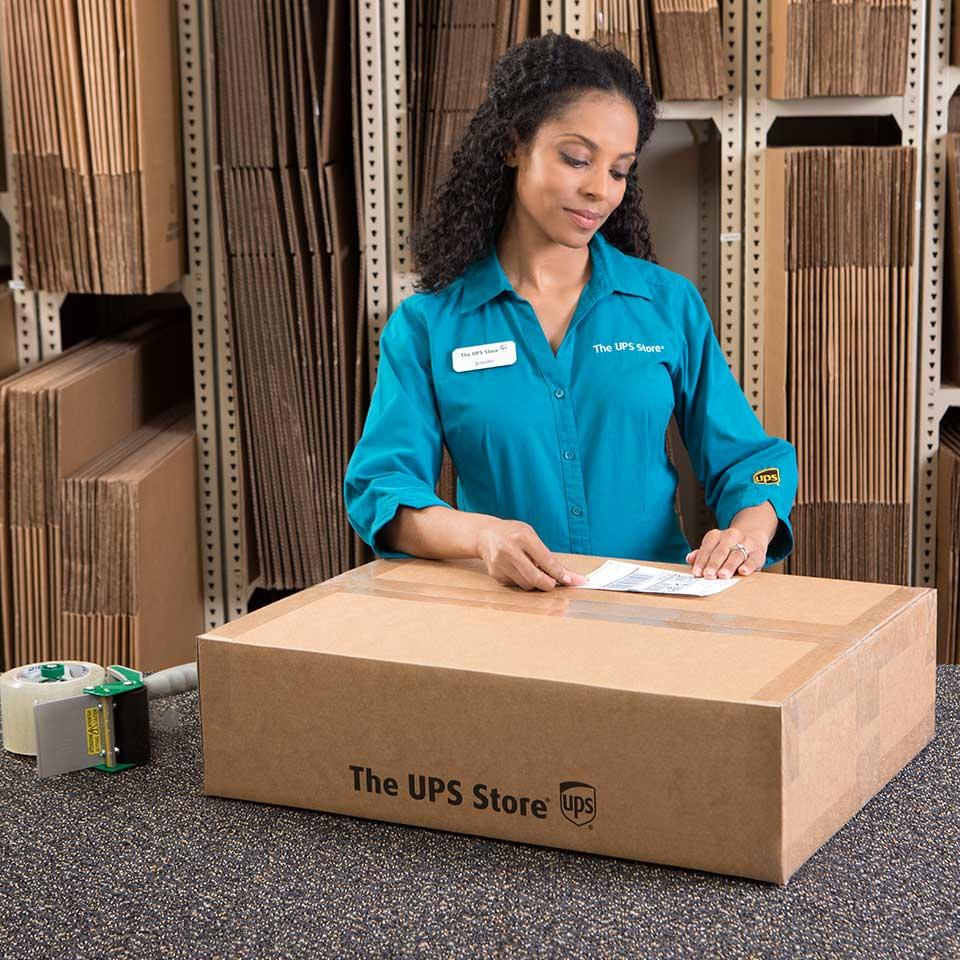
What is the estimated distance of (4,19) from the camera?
2.61m

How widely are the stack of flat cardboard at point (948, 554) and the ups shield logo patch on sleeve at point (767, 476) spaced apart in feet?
2.94

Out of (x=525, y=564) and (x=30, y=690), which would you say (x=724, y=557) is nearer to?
(x=525, y=564)

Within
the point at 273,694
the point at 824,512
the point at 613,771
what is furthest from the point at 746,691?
the point at 824,512

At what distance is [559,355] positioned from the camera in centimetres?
193

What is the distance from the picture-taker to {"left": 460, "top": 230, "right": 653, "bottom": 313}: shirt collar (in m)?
1.97

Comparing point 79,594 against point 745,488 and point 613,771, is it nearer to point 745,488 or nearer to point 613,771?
point 745,488

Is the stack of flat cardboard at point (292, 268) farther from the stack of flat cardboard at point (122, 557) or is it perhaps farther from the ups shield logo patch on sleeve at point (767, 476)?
the ups shield logo patch on sleeve at point (767, 476)

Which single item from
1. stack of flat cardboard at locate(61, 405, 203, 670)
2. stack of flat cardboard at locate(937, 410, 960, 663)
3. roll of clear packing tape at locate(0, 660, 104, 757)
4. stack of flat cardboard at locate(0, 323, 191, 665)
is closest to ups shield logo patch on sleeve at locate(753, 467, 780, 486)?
stack of flat cardboard at locate(937, 410, 960, 663)

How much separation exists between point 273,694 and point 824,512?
1.77 meters

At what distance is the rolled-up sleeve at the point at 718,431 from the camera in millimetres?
1910

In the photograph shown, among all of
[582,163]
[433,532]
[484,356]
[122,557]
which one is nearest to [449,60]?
[582,163]

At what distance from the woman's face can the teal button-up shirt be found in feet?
0.40

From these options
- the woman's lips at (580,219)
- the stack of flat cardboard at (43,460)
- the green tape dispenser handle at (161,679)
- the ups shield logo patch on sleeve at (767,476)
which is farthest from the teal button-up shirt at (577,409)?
the stack of flat cardboard at (43,460)

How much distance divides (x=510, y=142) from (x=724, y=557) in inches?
32.7
